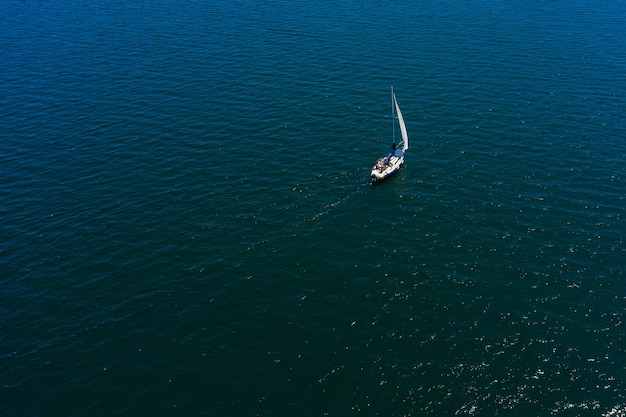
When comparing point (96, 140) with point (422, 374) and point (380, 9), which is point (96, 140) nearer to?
point (422, 374)

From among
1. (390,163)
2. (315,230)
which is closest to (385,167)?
(390,163)

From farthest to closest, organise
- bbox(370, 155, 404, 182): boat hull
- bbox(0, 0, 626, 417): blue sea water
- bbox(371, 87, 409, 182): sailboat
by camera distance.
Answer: bbox(371, 87, 409, 182): sailboat
bbox(370, 155, 404, 182): boat hull
bbox(0, 0, 626, 417): blue sea water

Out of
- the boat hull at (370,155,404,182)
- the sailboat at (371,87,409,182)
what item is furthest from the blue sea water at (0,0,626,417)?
the sailboat at (371,87,409,182)

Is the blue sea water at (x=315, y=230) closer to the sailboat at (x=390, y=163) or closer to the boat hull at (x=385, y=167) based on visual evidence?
the boat hull at (x=385, y=167)

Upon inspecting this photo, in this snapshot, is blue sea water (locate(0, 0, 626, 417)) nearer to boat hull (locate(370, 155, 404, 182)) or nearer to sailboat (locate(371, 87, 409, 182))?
boat hull (locate(370, 155, 404, 182))

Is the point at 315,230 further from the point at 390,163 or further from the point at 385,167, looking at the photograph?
the point at 390,163

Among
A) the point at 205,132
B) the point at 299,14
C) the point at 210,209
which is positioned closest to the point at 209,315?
the point at 210,209
